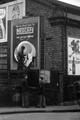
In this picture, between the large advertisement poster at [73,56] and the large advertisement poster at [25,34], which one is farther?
the large advertisement poster at [73,56]

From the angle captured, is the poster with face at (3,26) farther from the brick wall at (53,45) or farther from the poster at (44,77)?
the poster at (44,77)

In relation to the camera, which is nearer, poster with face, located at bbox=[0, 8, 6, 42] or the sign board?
the sign board

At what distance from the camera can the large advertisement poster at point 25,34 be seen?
26.1 meters

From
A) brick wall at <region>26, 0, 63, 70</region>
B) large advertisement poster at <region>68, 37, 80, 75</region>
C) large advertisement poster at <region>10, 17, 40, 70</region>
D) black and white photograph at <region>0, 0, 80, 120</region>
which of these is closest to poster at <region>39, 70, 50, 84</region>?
black and white photograph at <region>0, 0, 80, 120</region>

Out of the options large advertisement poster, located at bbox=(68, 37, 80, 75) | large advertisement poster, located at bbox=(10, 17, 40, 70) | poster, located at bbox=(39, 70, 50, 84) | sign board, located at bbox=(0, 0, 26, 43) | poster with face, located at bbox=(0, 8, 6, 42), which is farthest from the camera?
poster with face, located at bbox=(0, 8, 6, 42)

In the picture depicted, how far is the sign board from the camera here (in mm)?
28094

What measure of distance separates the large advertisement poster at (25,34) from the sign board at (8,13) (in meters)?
1.02

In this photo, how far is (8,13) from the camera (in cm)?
2889

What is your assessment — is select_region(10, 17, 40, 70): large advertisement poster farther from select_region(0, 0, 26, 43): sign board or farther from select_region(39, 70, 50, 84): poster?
select_region(0, 0, 26, 43): sign board

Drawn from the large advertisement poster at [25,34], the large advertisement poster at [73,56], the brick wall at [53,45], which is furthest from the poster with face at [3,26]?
the large advertisement poster at [73,56]

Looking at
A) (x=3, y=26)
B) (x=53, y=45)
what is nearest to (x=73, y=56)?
(x=53, y=45)

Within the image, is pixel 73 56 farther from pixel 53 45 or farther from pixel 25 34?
pixel 25 34

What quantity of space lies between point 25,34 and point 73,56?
12.6ft

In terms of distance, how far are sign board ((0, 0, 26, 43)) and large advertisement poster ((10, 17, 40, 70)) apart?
1.02 metres
